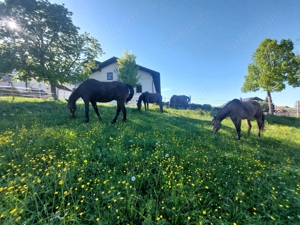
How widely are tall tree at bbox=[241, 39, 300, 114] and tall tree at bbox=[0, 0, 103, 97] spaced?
25.7 m

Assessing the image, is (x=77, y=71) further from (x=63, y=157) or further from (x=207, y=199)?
(x=207, y=199)

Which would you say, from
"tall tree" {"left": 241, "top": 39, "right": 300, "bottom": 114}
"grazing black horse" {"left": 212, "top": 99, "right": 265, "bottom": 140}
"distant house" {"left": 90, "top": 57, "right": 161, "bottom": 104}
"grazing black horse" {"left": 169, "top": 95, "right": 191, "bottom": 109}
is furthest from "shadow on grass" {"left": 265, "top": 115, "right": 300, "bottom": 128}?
"distant house" {"left": 90, "top": 57, "right": 161, "bottom": 104}

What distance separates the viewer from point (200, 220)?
2324mm

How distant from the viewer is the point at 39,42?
17.3 meters

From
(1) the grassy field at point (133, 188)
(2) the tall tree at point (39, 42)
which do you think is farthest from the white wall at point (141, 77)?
(1) the grassy field at point (133, 188)

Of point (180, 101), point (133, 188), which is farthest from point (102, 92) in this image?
point (180, 101)

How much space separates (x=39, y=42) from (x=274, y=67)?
3140 centimetres

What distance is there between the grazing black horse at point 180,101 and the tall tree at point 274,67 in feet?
34.1

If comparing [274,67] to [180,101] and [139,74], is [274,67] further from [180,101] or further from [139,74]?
[139,74]

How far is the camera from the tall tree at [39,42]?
15000 mm

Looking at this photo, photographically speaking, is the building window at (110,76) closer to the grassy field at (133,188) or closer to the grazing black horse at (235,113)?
the grazing black horse at (235,113)

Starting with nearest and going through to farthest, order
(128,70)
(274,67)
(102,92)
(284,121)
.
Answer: (102,92) < (284,121) < (274,67) < (128,70)

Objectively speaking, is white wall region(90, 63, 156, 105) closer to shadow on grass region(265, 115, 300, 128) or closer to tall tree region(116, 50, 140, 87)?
tall tree region(116, 50, 140, 87)

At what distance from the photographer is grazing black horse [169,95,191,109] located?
26.1 meters
